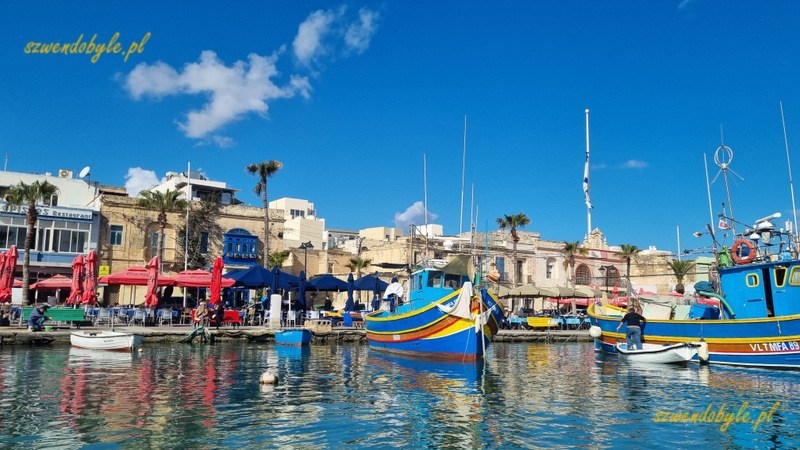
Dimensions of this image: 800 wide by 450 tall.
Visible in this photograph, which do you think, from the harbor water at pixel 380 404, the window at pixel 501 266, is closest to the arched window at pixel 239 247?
the window at pixel 501 266

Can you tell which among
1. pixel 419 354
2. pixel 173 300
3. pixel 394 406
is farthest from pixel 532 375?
pixel 173 300

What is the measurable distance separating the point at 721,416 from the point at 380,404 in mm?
7411

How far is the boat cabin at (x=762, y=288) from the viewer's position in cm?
2252

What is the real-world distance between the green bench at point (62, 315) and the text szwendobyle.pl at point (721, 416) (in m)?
26.8

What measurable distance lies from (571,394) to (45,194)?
121 ft

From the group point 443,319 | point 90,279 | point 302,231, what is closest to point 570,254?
point 302,231

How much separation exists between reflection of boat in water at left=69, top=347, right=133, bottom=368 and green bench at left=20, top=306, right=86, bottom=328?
4.36 meters

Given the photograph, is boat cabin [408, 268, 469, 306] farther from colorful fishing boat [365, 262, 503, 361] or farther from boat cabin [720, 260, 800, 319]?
boat cabin [720, 260, 800, 319]

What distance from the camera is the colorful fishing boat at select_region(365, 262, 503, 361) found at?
23.0 meters

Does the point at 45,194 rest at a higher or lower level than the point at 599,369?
higher

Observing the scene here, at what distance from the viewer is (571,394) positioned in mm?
16250

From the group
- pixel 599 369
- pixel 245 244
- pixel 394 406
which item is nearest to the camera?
pixel 394 406

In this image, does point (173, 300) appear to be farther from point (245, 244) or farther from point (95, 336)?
point (95, 336)

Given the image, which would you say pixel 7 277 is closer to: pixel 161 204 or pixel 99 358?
pixel 99 358
